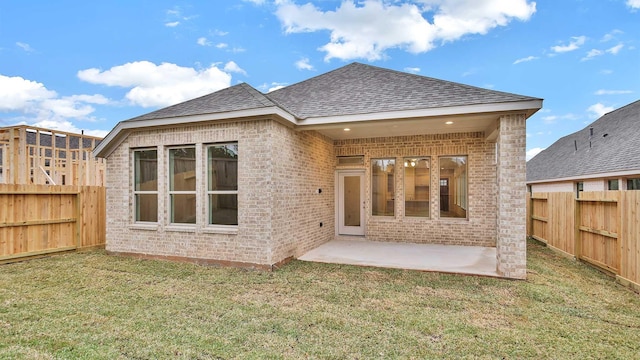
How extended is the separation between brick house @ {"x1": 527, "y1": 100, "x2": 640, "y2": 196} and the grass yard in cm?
869

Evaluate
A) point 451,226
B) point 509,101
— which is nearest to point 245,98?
point 509,101

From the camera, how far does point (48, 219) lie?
7383 millimetres

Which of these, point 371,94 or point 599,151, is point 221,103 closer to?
point 371,94

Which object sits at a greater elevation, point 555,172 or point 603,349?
point 555,172

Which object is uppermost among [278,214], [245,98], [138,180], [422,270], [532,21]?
[532,21]

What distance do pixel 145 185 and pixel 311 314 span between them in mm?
5393

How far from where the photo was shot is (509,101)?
17.0ft

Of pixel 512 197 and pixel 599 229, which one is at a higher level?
pixel 512 197

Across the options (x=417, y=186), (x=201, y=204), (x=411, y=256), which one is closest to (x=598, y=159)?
Answer: (x=417, y=186)

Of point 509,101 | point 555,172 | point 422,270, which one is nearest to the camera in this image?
point 509,101

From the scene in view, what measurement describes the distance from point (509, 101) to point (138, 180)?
313 inches

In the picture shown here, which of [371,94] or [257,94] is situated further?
[371,94]

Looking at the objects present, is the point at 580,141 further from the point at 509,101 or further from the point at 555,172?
the point at 509,101

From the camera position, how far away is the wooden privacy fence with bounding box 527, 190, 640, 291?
4.88 metres
